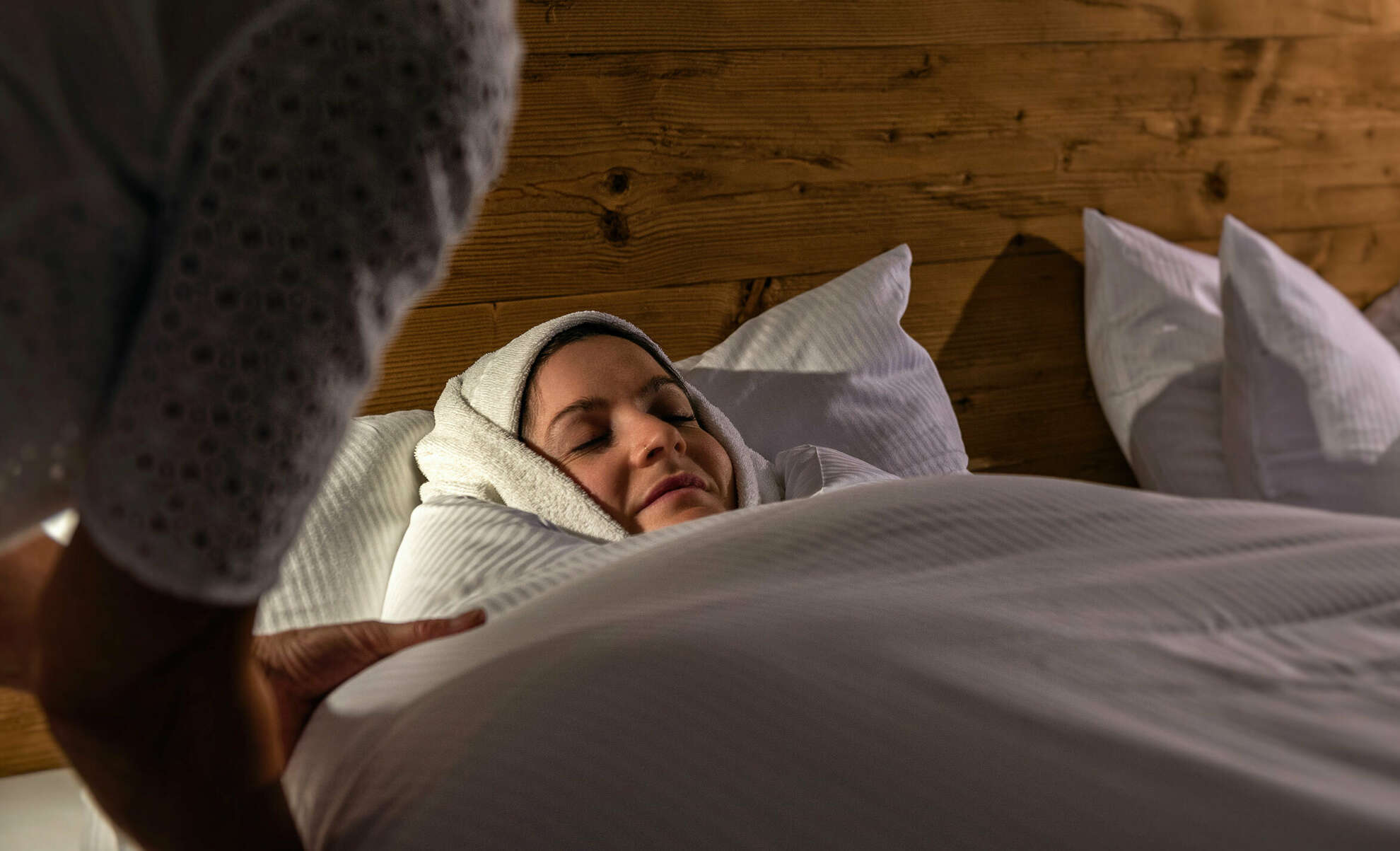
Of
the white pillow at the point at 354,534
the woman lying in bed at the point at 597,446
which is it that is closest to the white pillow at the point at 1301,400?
the woman lying in bed at the point at 597,446

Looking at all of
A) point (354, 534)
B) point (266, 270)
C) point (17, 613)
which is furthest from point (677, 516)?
point (266, 270)

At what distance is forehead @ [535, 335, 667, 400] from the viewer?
1.17m

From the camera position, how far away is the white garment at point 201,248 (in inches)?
11.6

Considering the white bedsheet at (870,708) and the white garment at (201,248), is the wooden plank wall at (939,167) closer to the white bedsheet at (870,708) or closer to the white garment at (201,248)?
the white bedsheet at (870,708)

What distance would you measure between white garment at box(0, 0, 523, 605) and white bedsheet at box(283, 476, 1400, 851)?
9.2 inches

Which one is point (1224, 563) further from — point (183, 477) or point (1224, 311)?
point (1224, 311)

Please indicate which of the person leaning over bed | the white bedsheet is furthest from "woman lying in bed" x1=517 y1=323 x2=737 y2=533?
the person leaning over bed

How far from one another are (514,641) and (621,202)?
0.96 metres

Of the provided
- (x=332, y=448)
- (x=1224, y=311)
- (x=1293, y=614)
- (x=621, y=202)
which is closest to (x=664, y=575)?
(x=332, y=448)

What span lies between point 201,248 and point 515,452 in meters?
0.83

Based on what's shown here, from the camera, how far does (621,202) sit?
144 cm

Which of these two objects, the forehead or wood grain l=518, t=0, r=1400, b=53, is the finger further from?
wood grain l=518, t=0, r=1400, b=53

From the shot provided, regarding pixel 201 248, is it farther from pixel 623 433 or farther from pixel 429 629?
pixel 623 433

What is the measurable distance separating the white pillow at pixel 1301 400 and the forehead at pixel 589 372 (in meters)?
0.95
